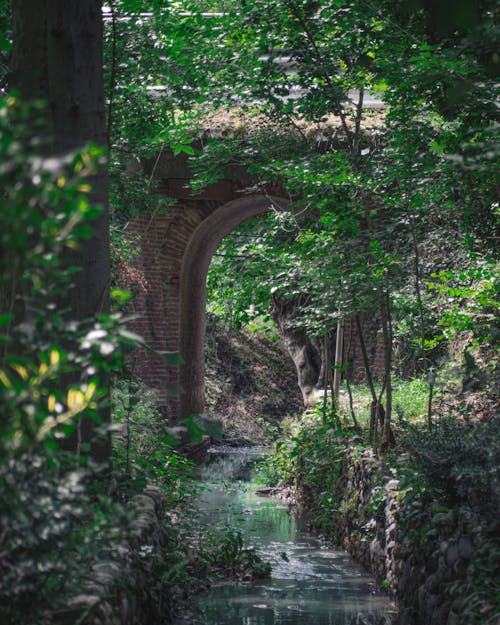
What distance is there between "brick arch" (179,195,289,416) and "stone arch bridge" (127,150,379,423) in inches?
0.9

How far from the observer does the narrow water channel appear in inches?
213

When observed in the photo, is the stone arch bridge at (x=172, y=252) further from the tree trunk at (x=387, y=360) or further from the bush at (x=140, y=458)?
the tree trunk at (x=387, y=360)

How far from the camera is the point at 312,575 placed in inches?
268

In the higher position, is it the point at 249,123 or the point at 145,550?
the point at 249,123

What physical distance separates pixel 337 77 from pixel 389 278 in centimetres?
214

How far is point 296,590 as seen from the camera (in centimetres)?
632

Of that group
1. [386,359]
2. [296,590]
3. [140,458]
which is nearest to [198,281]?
[386,359]

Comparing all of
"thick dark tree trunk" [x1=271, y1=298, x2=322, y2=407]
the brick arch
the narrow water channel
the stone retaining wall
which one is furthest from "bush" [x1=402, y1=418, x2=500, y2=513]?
"thick dark tree trunk" [x1=271, y1=298, x2=322, y2=407]

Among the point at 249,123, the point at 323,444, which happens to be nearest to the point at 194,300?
the point at 249,123

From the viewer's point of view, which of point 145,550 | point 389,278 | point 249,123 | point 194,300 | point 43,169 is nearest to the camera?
point 43,169

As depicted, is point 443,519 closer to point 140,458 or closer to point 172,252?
point 140,458

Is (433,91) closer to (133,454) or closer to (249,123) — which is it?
(133,454)

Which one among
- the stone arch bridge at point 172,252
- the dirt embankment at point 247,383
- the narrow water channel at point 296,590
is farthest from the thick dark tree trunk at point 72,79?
the dirt embankment at point 247,383

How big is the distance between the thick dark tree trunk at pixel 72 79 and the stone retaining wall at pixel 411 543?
2.10 meters
